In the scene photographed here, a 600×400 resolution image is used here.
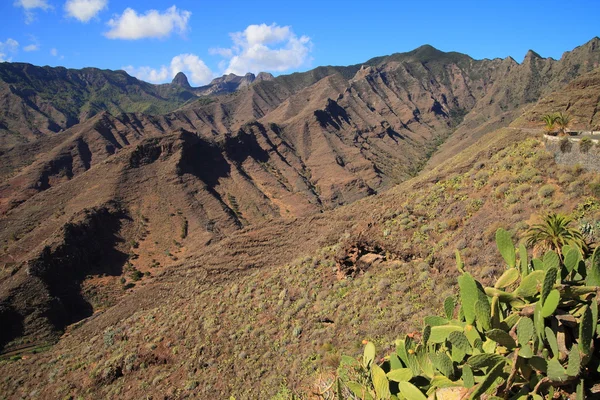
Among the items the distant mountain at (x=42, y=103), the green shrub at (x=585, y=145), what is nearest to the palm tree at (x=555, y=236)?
the green shrub at (x=585, y=145)

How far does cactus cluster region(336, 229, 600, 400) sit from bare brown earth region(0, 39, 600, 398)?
286 inches

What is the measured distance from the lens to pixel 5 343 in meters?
30.3

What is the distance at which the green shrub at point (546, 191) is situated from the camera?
1343 centimetres

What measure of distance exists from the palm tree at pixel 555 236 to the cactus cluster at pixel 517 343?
18.0 feet

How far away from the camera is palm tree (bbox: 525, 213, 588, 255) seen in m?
9.08

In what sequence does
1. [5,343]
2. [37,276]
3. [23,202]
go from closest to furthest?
[5,343] < [37,276] < [23,202]

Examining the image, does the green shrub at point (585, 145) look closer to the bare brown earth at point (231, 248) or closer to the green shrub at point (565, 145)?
the green shrub at point (565, 145)

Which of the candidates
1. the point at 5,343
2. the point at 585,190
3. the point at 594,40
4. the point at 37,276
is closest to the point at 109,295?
the point at 37,276

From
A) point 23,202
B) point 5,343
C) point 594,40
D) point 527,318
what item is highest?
point 594,40

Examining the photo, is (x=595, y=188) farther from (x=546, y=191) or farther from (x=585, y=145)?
(x=585, y=145)

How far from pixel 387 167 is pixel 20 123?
400 ft

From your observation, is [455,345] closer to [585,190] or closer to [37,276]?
[585,190]

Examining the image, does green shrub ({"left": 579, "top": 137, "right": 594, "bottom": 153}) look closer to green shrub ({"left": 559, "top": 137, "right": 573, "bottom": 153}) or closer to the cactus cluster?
green shrub ({"left": 559, "top": 137, "right": 573, "bottom": 153})

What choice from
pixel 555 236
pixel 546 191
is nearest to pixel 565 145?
pixel 546 191
